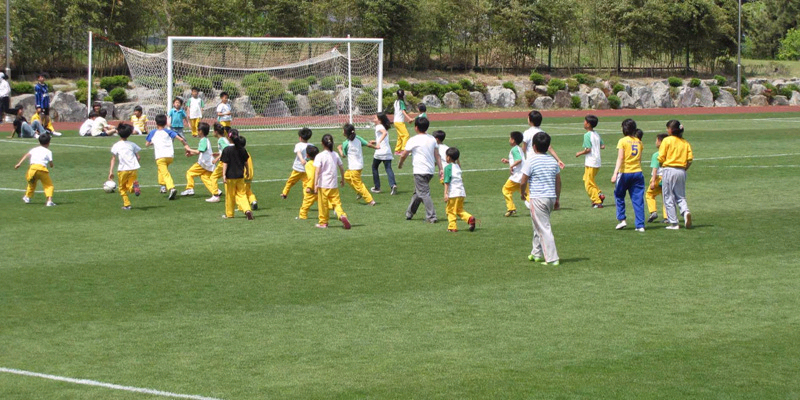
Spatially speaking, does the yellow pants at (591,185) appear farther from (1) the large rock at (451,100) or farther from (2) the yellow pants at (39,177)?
(1) the large rock at (451,100)

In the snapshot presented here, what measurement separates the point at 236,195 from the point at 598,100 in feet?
139

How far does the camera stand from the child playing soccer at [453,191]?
15.9 metres

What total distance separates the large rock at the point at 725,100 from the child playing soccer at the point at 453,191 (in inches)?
1947

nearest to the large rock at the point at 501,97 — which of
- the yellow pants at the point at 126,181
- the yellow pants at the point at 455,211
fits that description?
the yellow pants at the point at 126,181

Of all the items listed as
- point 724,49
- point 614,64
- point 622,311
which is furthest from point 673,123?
point 724,49

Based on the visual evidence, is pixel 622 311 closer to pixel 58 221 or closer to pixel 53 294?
pixel 53 294

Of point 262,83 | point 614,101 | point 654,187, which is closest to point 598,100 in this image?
point 614,101

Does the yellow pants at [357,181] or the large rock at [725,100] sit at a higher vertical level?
the large rock at [725,100]

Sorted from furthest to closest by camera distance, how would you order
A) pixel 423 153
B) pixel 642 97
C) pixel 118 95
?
1. pixel 642 97
2. pixel 118 95
3. pixel 423 153

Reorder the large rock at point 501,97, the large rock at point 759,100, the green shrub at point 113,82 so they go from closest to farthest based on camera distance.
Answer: the green shrub at point 113,82 < the large rock at point 501,97 < the large rock at point 759,100

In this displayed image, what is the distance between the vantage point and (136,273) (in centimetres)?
1341

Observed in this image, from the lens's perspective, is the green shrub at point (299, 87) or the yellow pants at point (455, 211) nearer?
the yellow pants at point (455, 211)

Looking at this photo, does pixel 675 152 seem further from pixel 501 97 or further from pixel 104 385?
pixel 501 97

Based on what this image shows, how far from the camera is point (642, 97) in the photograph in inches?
2362
